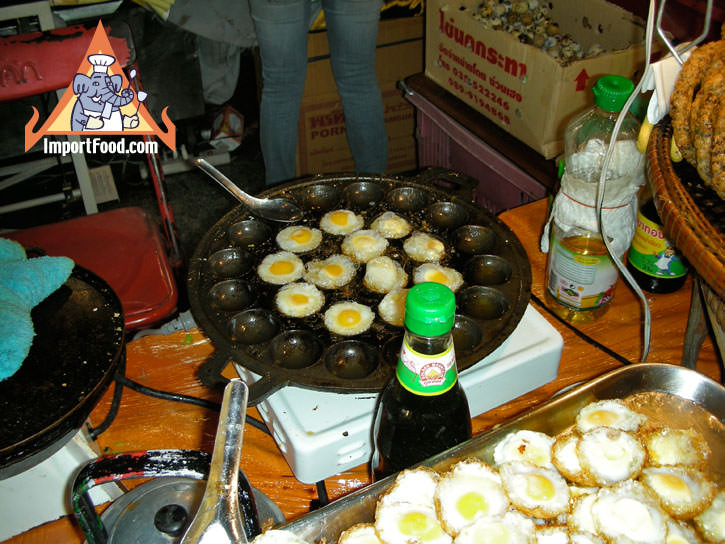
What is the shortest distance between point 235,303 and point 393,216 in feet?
1.50

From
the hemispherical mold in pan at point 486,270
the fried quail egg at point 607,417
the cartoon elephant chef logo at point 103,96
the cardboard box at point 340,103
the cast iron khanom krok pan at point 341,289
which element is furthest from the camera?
the cardboard box at point 340,103

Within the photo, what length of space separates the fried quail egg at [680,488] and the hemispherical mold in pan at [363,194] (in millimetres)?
997

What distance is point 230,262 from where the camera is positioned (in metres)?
1.46

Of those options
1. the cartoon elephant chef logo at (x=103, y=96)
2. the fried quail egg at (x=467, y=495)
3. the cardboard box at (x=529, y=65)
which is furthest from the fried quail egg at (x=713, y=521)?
the cardboard box at (x=529, y=65)

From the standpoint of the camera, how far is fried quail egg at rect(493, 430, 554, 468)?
2.84 feet

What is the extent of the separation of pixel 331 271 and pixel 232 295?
233 mm

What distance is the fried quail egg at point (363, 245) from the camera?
1494 mm

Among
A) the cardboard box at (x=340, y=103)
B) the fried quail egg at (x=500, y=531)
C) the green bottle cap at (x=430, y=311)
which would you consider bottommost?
the cardboard box at (x=340, y=103)

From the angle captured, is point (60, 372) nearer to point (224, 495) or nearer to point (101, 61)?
point (224, 495)

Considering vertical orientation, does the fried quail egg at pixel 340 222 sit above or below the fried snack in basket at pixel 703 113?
below

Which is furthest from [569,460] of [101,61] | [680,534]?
[101,61]

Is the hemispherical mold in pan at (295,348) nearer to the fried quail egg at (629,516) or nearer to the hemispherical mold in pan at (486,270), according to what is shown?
the hemispherical mold in pan at (486,270)

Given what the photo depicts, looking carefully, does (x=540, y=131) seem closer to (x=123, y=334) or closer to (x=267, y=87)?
(x=267, y=87)

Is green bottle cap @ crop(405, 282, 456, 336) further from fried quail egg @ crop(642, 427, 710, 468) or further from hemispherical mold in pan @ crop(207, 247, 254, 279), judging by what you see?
hemispherical mold in pan @ crop(207, 247, 254, 279)
